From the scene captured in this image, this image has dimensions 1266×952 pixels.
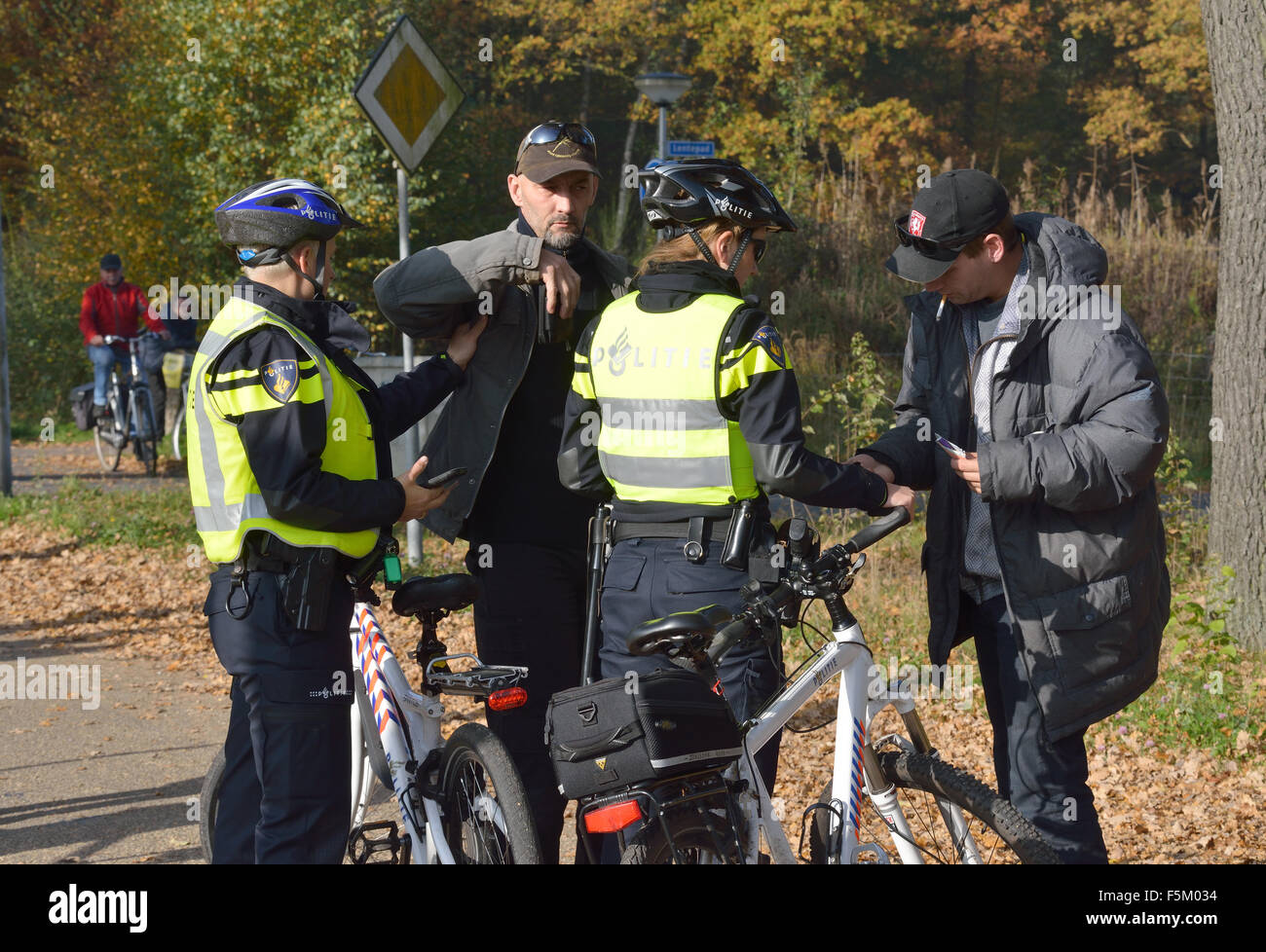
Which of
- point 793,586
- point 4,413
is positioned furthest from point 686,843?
point 4,413

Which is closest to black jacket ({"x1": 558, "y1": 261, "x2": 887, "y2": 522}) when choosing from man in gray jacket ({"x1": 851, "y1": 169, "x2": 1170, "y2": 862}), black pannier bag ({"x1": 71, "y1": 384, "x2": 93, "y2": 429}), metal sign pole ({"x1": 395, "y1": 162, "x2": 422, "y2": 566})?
man in gray jacket ({"x1": 851, "y1": 169, "x2": 1170, "y2": 862})

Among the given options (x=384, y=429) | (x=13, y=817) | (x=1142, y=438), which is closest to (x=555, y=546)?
(x=384, y=429)

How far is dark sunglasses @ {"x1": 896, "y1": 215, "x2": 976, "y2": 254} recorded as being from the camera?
143 inches

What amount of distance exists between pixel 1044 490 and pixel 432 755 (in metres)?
1.79

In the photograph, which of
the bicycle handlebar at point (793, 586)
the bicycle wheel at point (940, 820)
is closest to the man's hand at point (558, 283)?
the bicycle handlebar at point (793, 586)

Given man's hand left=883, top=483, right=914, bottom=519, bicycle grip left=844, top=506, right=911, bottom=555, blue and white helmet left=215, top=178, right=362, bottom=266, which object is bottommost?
bicycle grip left=844, top=506, right=911, bottom=555

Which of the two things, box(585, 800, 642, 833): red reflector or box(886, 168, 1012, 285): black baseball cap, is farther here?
box(886, 168, 1012, 285): black baseball cap

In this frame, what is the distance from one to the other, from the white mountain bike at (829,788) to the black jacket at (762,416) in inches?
5.0

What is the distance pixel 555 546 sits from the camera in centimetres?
426

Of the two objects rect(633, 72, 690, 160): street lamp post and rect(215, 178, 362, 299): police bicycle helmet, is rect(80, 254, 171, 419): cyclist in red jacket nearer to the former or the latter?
rect(633, 72, 690, 160): street lamp post

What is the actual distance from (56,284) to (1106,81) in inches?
1038

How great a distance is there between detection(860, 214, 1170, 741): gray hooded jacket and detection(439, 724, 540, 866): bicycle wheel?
1367 millimetres

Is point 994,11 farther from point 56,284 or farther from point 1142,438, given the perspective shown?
point 1142,438

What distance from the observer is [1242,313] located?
24.5 ft
